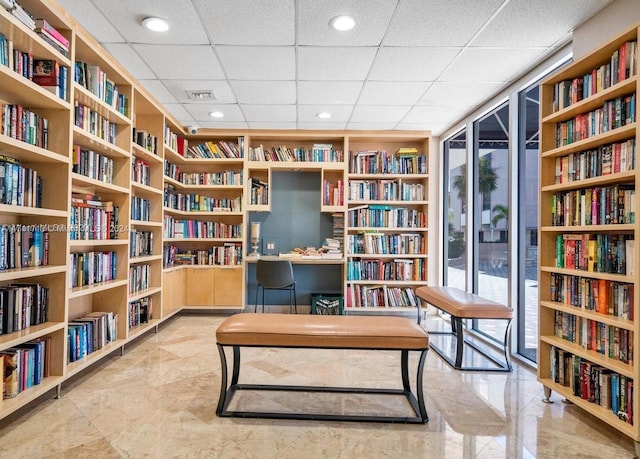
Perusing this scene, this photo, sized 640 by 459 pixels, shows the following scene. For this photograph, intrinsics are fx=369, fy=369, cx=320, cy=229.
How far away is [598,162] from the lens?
2.22m

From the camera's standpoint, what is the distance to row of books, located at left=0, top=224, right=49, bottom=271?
2174 mm

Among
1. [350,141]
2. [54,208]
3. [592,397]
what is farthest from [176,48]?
[592,397]

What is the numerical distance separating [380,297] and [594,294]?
315 centimetres

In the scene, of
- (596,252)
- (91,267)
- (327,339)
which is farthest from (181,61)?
(596,252)

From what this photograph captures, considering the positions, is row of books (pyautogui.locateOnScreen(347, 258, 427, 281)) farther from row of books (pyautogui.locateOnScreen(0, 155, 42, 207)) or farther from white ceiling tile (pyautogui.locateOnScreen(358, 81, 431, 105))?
row of books (pyautogui.locateOnScreen(0, 155, 42, 207))

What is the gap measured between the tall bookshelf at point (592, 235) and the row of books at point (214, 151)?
3.91m

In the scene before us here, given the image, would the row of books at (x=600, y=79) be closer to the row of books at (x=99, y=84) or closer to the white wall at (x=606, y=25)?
the white wall at (x=606, y=25)

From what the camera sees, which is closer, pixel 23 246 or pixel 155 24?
pixel 23 246

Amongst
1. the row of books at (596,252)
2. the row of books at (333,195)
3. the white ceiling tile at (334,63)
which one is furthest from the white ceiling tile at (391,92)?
the row of books at (596,252)

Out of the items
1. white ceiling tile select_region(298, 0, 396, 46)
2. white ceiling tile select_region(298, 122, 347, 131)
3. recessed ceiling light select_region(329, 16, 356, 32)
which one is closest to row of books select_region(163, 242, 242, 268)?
white ceiling tile select_region(298, 122, 347, 131)

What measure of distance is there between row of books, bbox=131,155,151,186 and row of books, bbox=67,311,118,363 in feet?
4.40

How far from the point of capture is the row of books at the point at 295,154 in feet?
17.4

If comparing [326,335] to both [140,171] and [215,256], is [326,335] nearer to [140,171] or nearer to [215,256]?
[140,171]

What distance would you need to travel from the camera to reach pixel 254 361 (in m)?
3.35
